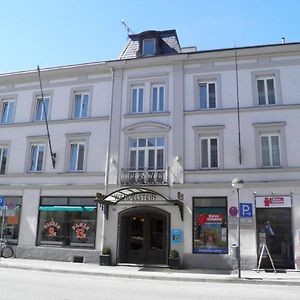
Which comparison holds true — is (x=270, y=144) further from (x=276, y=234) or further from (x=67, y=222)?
(x=67, y=222)

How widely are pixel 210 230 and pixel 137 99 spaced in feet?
25.6

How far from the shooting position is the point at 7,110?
2269 centimetres

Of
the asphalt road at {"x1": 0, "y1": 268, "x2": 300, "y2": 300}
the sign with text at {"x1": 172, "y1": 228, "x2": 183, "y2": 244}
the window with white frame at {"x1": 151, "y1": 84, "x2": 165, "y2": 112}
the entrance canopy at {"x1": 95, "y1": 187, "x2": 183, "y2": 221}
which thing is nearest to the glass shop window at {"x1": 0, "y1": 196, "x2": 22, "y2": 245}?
the entrance canopy at {"x1": 95, "y1": 187, "x2": 183, "y2": 221}

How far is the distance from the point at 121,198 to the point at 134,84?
625 centimetres

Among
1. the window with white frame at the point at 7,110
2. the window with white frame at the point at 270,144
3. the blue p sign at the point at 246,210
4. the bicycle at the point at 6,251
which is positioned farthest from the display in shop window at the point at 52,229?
the window with white frame at the point at 270,144

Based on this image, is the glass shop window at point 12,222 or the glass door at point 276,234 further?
the glass shop window at point 12,222

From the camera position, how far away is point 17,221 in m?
20.4

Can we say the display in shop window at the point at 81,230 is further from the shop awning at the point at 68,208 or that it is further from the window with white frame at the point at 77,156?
the window with white frame at the point at 77,156

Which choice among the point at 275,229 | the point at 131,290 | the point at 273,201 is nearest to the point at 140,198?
the point at 273,201

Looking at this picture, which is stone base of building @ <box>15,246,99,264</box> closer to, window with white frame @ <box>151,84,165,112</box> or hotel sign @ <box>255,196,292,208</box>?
window with white frame @ <box>151,84,165,112</box>

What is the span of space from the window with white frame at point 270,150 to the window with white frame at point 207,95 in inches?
120

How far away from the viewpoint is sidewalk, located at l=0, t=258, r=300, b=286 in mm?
13766

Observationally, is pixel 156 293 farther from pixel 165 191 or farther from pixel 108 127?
pixel 108 127

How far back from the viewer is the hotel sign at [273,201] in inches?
658
